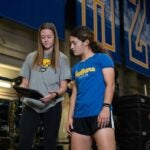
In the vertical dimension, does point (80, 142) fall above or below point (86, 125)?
below

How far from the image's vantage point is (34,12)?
462cm

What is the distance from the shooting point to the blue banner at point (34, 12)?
4195 millimetres

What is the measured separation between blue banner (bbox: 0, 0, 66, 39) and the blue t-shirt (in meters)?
2.05

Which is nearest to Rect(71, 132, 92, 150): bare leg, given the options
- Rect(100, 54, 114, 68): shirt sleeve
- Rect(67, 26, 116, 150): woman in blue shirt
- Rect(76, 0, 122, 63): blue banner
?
Rect(67, 26, 116, 150): woman in blue shirt

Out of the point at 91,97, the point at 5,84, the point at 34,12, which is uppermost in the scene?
the point at 34,12

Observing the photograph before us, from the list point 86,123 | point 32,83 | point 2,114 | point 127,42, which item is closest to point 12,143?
point 2,114

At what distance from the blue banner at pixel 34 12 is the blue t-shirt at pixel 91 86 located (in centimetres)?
205

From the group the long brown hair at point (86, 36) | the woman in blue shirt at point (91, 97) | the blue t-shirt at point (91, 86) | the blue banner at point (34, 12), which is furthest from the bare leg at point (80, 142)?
the blue banner at point (34, 12)

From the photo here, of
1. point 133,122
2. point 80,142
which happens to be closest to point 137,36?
point 133,122

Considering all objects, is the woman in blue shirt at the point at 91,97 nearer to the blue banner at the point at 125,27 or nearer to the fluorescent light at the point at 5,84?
the blue banner at the point at 125,27

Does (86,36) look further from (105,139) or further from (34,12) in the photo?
(34,12)

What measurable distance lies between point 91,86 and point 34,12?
8.50 ft

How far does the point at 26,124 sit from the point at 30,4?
2543 millimetres

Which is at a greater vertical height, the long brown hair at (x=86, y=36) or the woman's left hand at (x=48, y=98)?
the long brown hair at (x=86, y=36)
